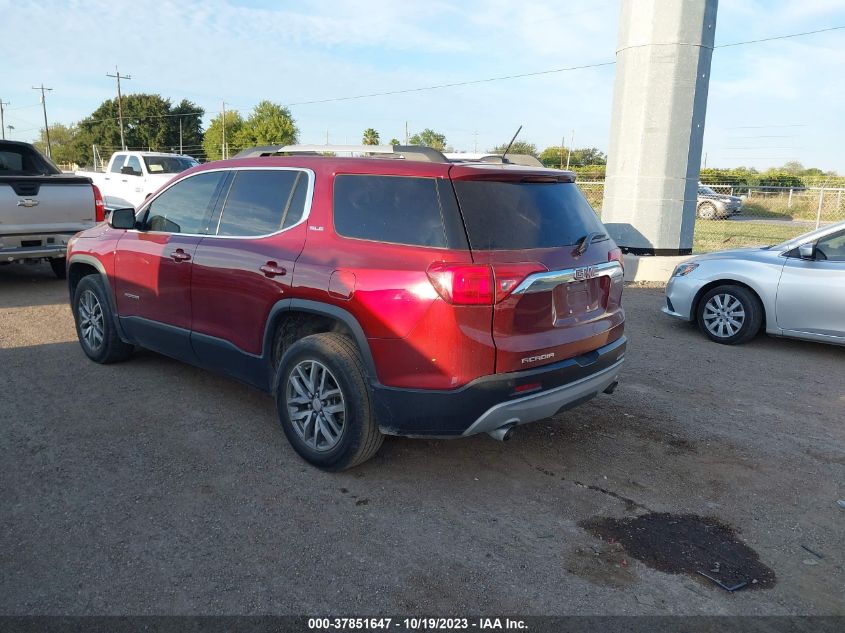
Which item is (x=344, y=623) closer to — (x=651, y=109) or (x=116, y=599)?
(x=116, y=599)

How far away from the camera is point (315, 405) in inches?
154

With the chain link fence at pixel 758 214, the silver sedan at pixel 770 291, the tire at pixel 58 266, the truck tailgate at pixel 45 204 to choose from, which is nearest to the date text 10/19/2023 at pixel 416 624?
the silver sedan at pixel 770 291

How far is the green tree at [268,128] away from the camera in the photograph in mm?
67688

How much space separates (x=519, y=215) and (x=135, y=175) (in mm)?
16516

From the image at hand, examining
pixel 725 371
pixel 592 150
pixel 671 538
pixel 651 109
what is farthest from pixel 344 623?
pixel 592 150

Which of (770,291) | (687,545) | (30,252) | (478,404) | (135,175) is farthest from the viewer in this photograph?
(135,175)

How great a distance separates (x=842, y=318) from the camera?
6.50m

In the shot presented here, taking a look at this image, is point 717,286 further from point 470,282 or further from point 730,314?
point 470,282

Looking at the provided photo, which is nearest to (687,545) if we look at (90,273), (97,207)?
(90,273)

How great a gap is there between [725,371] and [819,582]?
350 cm

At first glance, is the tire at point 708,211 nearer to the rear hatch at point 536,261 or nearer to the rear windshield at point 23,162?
the rear windshield at point 23,162

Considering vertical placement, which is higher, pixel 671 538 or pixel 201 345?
pixel 201 345

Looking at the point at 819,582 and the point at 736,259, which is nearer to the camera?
the point at 819,582

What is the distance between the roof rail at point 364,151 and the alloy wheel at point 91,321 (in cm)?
211
